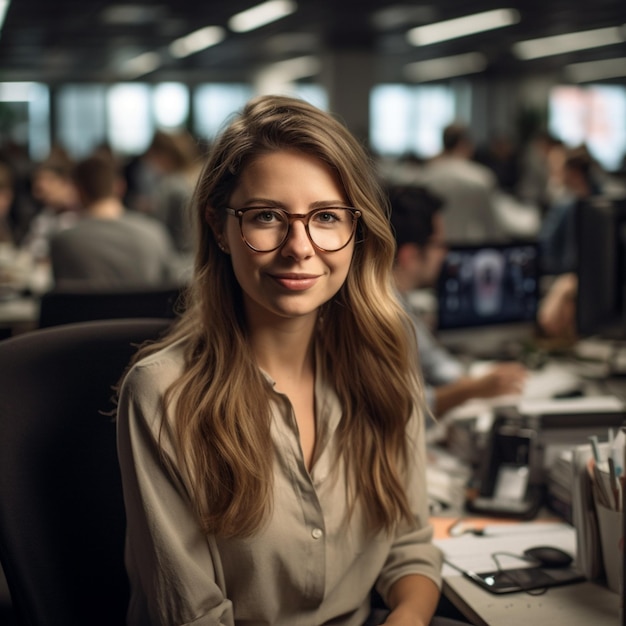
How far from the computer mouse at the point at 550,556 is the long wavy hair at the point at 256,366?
0.29 m

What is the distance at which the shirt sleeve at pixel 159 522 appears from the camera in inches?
52.3

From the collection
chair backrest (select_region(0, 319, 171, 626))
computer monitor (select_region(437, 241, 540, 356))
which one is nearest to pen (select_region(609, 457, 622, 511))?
chair backrest (select_region(0, 319, 171, 626))

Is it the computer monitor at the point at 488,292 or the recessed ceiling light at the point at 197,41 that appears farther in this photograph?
the recessed ceiling light at the point at 197,41

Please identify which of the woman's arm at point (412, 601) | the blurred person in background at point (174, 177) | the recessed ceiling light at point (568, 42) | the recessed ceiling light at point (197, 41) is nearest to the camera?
the woman's arm at point (412, 601)

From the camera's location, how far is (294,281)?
1.37 metres

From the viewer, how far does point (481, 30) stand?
1212 cm

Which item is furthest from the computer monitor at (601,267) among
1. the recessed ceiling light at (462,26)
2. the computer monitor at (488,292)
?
the recessed ceiling light at (462,26)

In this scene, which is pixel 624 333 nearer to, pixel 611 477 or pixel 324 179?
pixel 611 477

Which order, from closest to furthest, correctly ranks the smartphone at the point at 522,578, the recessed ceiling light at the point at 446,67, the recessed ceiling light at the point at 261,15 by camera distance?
the smartphone at the point at 522,578 → the recessed ceiling light at the point at 261,15 → the recessed ceiling light at the point at 446,67

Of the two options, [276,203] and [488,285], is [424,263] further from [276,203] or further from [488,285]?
[276,203]

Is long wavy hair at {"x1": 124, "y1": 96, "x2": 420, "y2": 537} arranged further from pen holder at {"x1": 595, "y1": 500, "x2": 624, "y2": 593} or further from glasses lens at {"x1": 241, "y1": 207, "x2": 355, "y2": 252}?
pen holder at {"x1": 595, "y1": 500, "x2": 624, "y2": 593}

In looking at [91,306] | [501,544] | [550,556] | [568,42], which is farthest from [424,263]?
[568,42]

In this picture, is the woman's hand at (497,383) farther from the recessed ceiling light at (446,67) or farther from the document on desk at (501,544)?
the recessed ceiling light at (446,67)

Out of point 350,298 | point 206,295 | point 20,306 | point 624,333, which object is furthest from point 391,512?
point 20,306
